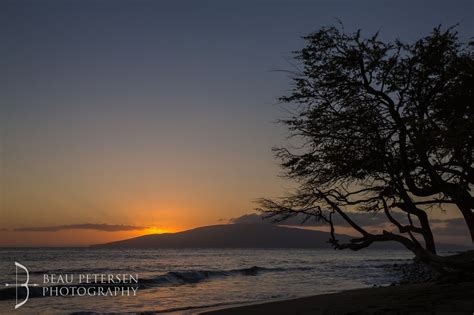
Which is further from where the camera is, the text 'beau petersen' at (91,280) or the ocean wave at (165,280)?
the text 'beau petersen' at (91,280)

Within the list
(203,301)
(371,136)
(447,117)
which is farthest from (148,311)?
(447,117)

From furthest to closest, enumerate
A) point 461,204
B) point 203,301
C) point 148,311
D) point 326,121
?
point 203,301 → point 148,311 → point 326,121 → point 461,204

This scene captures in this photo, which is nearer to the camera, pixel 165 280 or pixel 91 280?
pixel 165 280

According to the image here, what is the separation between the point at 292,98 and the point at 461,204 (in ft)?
15.8

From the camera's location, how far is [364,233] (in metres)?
11.0

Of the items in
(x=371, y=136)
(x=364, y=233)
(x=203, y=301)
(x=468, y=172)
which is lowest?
(x=203, y=301)

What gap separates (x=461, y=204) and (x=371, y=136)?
2.59 m

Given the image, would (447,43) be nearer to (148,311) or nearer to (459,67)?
(459,67)

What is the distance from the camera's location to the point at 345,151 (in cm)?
1120

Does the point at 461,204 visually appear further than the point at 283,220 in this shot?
No

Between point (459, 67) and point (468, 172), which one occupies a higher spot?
point (459, 67)

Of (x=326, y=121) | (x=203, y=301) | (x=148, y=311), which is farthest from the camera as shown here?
(x=203, y=301)

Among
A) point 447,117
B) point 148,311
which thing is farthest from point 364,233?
point 148,311

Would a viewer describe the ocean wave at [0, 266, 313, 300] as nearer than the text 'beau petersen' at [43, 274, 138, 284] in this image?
Yes
